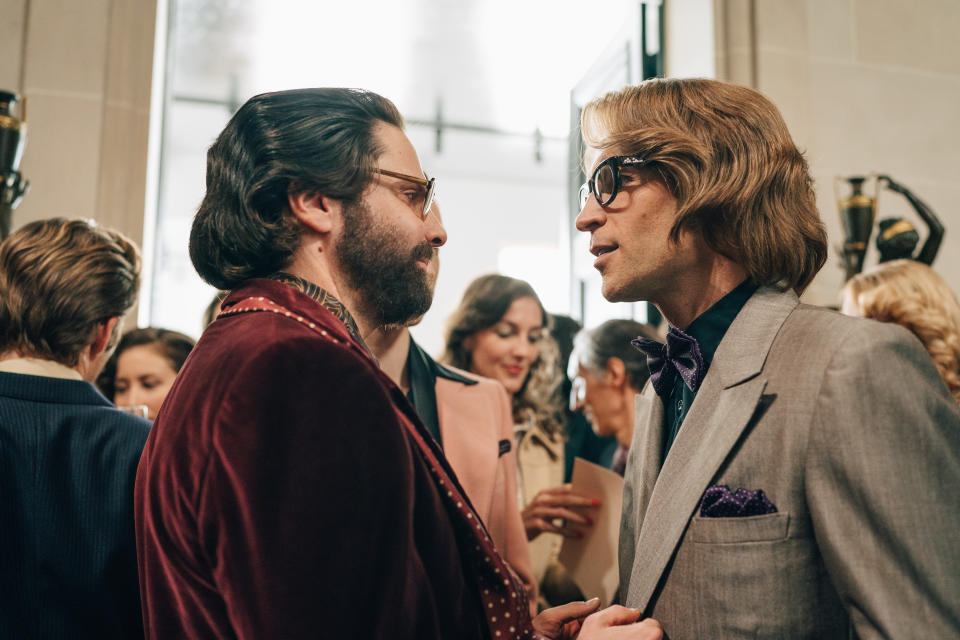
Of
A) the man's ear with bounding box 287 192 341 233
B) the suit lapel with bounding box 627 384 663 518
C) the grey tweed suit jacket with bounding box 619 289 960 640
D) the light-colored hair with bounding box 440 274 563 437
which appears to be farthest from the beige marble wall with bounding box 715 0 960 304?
the man's ear with bounding box 287 192 341 233

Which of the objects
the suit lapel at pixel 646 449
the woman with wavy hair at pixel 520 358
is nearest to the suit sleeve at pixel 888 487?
the suit lapel at pixel 646 449

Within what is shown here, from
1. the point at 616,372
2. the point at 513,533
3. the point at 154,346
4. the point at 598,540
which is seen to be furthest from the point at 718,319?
the point at 154,346

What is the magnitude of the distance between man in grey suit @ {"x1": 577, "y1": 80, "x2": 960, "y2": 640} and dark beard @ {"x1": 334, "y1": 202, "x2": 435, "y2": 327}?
1.19 ft

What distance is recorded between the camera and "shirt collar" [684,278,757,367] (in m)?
1.52

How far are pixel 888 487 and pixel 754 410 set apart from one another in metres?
0.23

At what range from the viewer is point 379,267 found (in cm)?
147

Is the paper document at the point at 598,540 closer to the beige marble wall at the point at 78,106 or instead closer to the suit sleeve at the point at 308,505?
the suit sleeve at the point at 308,505

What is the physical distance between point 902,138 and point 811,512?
319 centimetres

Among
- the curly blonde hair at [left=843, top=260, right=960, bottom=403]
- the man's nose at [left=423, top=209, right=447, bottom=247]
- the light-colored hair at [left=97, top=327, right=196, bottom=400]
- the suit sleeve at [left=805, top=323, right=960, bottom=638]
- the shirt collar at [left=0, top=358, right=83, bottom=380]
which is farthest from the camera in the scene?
the light-colored hair at [left=97, top=327, right=196, bottom=400]

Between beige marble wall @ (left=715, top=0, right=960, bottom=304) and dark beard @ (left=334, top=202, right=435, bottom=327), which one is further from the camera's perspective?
beige marble wall @ (left=715, top=0, right=960, bottom=304)

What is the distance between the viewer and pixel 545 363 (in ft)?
11.1

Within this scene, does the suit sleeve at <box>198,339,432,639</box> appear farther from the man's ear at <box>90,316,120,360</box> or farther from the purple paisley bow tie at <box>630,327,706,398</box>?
the man's ear at <box>90,316,120,360</box>

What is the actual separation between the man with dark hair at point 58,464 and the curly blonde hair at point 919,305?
223 centimetres

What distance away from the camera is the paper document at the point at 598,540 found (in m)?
2.10
